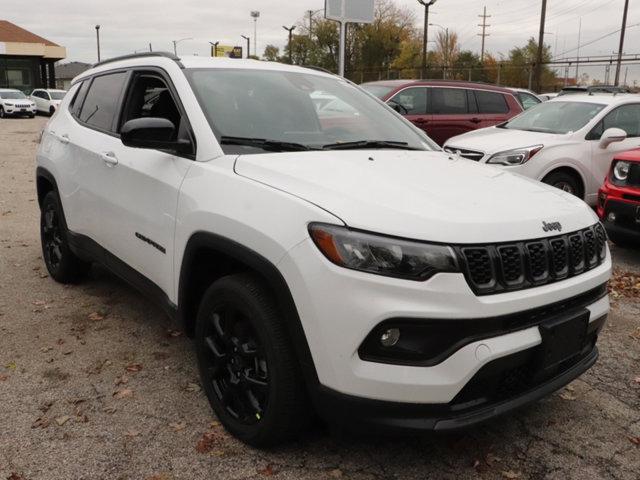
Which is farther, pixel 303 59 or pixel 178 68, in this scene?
pixel 303 59

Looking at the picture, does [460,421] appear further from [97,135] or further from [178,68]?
[97,135]

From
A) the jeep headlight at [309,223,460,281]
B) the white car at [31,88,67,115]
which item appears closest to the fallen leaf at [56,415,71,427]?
the jeep headlight at [309,223,460,281]

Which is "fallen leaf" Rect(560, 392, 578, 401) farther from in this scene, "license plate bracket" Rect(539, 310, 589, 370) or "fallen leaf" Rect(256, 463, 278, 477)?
"fallen leaf" Rect(256, 463, 278, 477)

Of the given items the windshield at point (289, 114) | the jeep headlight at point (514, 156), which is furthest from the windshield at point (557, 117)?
the windshield at point (289, 114)

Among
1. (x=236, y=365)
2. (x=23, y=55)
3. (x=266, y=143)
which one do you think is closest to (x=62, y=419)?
(x=236, y=365)

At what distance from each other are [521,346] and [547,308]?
23cm

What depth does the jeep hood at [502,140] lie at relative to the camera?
7637 mm

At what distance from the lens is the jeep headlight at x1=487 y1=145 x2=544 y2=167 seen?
7477mm

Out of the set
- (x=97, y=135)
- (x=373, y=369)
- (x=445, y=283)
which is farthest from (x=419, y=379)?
(x=97, y=135)

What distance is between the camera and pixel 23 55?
5012 cm

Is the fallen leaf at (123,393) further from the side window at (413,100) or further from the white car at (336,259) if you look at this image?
the side window at (413,100)

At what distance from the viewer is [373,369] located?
2.24 m

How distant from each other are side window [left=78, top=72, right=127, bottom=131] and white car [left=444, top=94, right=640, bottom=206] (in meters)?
4.74

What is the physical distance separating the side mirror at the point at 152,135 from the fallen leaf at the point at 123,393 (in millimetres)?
1347
